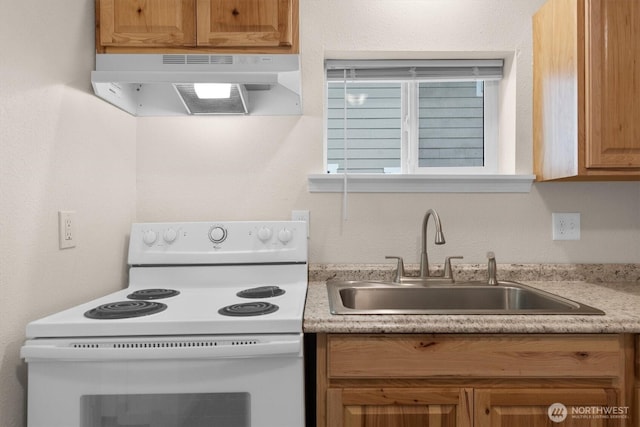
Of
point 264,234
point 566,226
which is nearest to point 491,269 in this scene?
point 566,226

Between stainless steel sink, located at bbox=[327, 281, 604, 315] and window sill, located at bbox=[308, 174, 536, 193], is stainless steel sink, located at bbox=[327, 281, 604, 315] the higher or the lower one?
the lower one

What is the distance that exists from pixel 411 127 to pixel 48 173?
57.3 inches

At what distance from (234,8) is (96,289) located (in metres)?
1.09

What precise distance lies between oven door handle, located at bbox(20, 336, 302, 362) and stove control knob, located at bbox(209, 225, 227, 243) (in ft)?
1.97

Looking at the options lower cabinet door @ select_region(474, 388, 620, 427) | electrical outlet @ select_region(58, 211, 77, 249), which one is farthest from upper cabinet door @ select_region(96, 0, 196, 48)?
lower cabinet door @ select_region(474, 388, 620, 427)

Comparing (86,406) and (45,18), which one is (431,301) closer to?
(86,406)

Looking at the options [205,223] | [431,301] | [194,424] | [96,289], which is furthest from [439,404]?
[96,289]

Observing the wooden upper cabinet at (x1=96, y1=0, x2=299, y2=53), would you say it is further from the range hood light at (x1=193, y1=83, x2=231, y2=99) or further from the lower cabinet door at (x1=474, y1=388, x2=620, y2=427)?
the lower cabinet door at (x1=474, y1=388, x2=620, y2=427)

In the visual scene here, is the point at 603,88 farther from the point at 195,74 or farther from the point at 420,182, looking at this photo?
the point at 195,74

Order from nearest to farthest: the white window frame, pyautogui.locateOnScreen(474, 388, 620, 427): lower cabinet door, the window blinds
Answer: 1. pyautogui.locateOnScreen(474, 388, 620, 427): lower cabinet door
2. the white window frame
3. the window blinds

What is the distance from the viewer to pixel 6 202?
1062 mm

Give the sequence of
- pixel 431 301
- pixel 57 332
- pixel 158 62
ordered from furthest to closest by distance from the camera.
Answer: pixel 431 301
pixel 158 62
pixel 57 332

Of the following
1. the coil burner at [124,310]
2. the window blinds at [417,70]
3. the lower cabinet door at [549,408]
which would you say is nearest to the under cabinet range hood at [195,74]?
the window blinds at [417,70]

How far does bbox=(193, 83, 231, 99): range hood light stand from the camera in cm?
150
